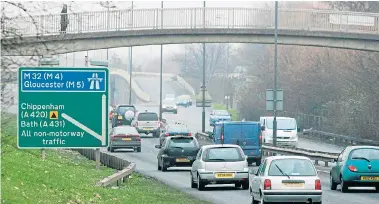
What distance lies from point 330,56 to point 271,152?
3304cm

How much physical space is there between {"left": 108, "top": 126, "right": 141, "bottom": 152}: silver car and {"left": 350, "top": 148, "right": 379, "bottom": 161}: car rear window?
30.7 m

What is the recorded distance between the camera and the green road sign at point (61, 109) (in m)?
16.1

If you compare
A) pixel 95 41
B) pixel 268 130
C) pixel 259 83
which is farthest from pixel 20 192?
pixel 259 83

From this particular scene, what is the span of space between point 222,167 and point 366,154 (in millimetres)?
4243

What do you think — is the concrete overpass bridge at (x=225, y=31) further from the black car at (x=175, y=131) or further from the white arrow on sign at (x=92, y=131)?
the white arrow on sign at (x=92, y=131)

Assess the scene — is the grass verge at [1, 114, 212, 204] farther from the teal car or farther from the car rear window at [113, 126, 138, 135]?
the car rear window at [113, 126, 138, 135]

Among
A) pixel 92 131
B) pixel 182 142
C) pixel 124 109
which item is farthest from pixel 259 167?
pixel 124 109

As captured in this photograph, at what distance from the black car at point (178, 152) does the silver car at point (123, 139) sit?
17.4 meters

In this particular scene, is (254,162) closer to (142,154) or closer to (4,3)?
(142,154)

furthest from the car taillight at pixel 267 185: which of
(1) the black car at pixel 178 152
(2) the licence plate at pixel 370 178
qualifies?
(1) the black car at pixel 178 152

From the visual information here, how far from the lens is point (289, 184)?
25.1 metres

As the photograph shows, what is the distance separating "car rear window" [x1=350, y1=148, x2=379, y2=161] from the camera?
31812 mm

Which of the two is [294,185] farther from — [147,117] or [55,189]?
[147,117]

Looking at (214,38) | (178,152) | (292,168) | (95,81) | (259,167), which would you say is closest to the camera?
(95,81)
